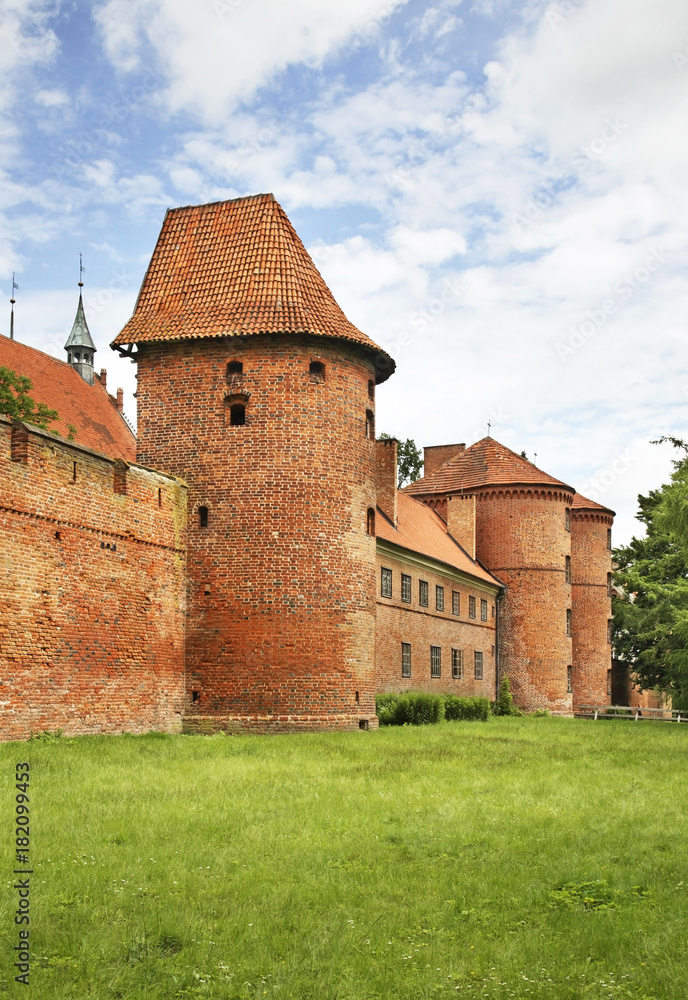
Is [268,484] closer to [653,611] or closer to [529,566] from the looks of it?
[529,566]

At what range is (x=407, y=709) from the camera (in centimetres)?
2553

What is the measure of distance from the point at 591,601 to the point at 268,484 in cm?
2615

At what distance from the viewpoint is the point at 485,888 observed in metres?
7.36

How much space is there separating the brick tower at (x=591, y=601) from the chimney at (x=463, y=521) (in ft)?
20.5

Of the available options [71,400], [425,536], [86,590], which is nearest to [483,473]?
[425,536]

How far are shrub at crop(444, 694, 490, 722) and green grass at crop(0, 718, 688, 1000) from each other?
16.1 meters

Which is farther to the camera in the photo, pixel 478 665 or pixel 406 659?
pixel 478 665

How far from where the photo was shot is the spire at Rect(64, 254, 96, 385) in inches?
2020

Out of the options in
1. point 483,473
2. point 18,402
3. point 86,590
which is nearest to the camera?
point 86,590

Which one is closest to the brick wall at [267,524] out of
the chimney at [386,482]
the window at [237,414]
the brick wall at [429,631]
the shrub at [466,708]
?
the window at [237,414]

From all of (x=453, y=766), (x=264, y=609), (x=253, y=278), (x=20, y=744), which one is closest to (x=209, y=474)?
(x=264, y=609)

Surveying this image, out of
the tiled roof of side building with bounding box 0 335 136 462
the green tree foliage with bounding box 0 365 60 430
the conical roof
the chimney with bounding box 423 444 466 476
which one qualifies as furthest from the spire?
the green tree foliage with bounding box 0 365 60 430

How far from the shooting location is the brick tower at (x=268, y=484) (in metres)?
20.7

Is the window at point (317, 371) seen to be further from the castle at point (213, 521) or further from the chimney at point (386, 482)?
the chimney at point (386, 482)
